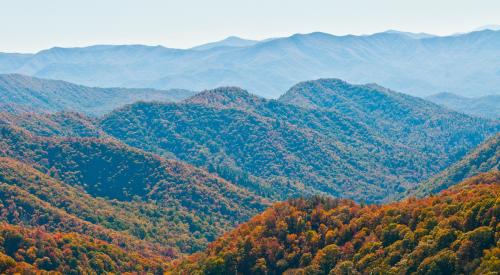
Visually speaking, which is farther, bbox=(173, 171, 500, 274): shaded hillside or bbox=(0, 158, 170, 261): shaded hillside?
bbox=(0, 158, 170, 261): shaded hillside

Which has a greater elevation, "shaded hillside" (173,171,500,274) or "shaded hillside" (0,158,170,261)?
"shaded hillside" (173,171,500,274)

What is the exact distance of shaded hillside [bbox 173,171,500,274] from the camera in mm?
62469

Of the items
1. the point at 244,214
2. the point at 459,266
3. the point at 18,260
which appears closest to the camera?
the point at 459,266

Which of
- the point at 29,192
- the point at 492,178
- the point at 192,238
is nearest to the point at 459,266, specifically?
the point at 492,178

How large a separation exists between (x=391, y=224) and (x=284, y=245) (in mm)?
18201

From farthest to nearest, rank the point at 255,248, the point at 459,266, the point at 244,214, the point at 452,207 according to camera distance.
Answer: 1. the point at 244,214
2. the point at 255,248
3. the point at 452,207
4. the point at 459,266

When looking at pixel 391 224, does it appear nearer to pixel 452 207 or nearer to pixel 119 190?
pixel 452 207

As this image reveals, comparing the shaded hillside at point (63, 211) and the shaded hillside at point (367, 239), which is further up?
the shaded hillside at point (367, 239)

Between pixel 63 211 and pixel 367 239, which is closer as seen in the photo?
pixel 367 239

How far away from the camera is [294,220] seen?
305 feet

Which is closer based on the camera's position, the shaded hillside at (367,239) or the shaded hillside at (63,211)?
the shaded hillside at (367,239)

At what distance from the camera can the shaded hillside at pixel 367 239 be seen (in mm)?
62469

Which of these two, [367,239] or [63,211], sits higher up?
[367,239]

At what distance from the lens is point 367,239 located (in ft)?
259
